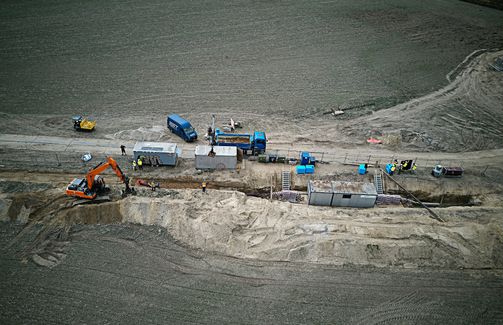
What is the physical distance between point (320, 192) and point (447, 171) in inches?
494

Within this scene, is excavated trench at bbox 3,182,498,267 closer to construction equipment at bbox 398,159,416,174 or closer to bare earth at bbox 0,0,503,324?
bare earth at bbox 0,0,503,324

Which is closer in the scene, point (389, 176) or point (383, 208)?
point (383, 208)

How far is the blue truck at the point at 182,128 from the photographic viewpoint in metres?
35.4

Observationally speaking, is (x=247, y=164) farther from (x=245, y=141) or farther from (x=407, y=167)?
(x=407, y=167)

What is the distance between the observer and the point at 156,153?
104ft

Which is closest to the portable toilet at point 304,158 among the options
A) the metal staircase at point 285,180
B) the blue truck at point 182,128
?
the metal staircase at point 285,180

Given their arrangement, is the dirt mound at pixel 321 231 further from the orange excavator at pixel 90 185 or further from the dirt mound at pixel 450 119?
the dirt mound at pixel 450 119

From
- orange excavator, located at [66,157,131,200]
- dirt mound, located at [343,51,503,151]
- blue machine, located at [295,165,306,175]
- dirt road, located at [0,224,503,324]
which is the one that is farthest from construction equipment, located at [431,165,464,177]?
orange excavator, located at [66,157,131,200]

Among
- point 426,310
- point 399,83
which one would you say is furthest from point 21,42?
point 426,310

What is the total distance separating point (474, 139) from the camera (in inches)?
1491

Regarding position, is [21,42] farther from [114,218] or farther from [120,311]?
[120,311]

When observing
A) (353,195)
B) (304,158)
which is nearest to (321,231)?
(353,195)

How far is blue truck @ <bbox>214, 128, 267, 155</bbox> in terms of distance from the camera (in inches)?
1329

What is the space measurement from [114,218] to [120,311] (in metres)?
7.69
